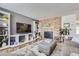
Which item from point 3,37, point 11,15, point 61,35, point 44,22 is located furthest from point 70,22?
point 3,37

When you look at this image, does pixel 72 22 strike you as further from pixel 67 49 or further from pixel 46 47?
pixel 46 47

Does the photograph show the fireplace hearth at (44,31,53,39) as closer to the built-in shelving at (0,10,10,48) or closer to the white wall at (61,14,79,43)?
the white wall at (61,14,79,43)

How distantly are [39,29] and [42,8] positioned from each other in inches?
20.5

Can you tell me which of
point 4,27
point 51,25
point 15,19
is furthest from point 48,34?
point 4,27

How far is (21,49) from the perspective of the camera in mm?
2529

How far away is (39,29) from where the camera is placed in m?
2.68

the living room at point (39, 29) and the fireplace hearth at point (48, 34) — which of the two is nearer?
the living room at point (39, 29)

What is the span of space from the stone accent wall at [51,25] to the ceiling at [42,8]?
0.39 feet

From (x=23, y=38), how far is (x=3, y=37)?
18.1 inches

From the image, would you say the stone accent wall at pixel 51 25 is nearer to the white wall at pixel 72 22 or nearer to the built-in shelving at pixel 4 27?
the white wall at pixel 72 22

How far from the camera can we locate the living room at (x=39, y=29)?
2475 millimetres

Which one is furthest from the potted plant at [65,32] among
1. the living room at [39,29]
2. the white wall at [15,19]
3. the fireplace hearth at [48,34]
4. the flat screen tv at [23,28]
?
the white wall at [15,19]

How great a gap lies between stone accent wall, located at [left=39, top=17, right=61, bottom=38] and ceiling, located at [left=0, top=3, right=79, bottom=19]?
12 cm

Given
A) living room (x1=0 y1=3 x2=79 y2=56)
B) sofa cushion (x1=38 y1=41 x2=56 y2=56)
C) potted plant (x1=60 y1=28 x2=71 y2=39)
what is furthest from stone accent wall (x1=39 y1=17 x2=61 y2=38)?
sofa cushion (x1=38 y1=41 x2=56 y2=56)
